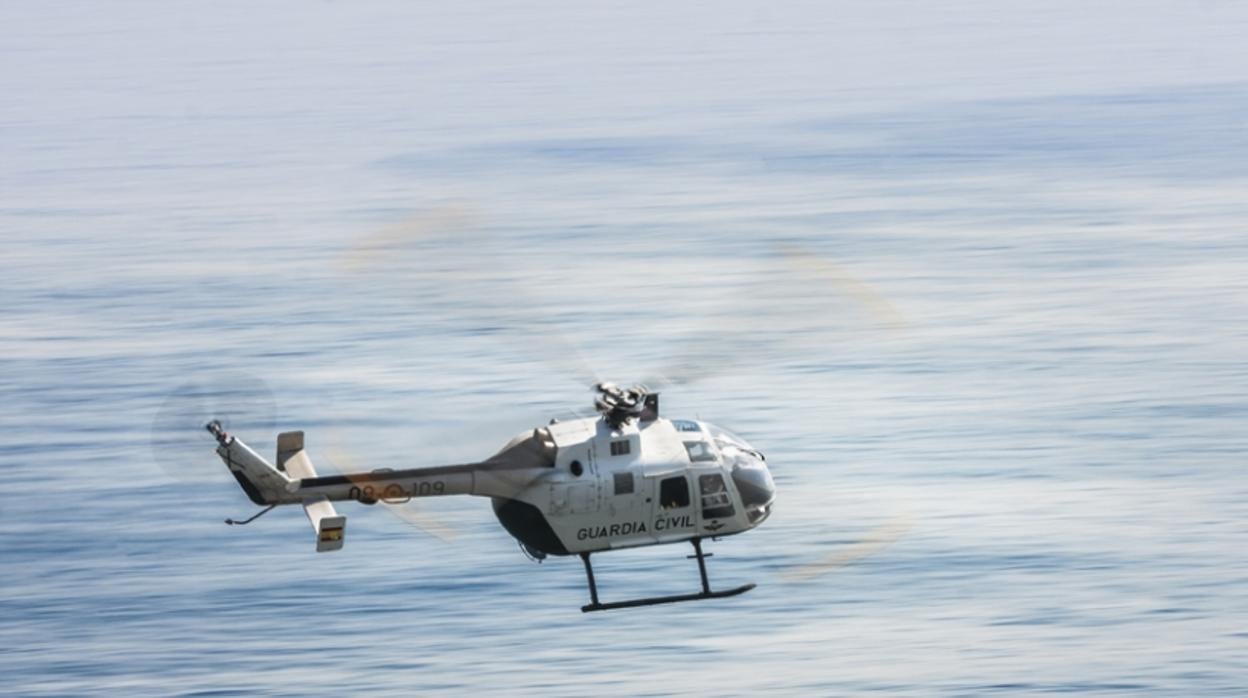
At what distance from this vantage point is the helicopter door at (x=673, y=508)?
111 feet

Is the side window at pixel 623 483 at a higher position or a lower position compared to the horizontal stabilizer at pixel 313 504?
lower

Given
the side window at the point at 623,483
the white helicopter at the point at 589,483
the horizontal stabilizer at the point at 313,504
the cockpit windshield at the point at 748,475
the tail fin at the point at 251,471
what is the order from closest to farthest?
1. the horizontal stabilizer at the point at 313,504
2. the tail fin at the point at 251,471
3. the white helicopter at the point at 589,483
4. the side window at the point at 623,483
5. the cockpit windshield at the point at 748,475

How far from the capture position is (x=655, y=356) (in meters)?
67.1

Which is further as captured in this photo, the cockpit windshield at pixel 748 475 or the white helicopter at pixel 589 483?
the cockpit windshield at pixel 748 475

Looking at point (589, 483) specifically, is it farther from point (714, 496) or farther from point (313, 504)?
point (313, 504)

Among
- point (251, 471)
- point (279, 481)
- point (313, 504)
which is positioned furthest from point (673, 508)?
point (251, 471)

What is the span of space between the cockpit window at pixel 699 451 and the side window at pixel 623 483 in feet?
3.96

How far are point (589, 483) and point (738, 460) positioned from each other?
2862 mm

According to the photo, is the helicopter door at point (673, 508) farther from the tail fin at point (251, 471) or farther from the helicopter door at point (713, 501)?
the tail fin at point (251, 471)

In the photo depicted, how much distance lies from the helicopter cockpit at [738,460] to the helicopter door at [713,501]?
27cm

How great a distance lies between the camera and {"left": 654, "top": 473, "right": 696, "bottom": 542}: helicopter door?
3375 cm

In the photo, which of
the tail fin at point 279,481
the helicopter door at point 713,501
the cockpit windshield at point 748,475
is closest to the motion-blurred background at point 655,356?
the tail fin at point 279,481

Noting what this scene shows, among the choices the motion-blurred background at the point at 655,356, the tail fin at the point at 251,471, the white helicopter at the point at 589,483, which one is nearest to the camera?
the tail fin at the point at 251,471

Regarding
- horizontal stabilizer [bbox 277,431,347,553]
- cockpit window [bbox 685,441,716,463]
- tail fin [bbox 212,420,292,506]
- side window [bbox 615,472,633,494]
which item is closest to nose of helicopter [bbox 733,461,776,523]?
cockpit window [bbox 685,441,716,463]
